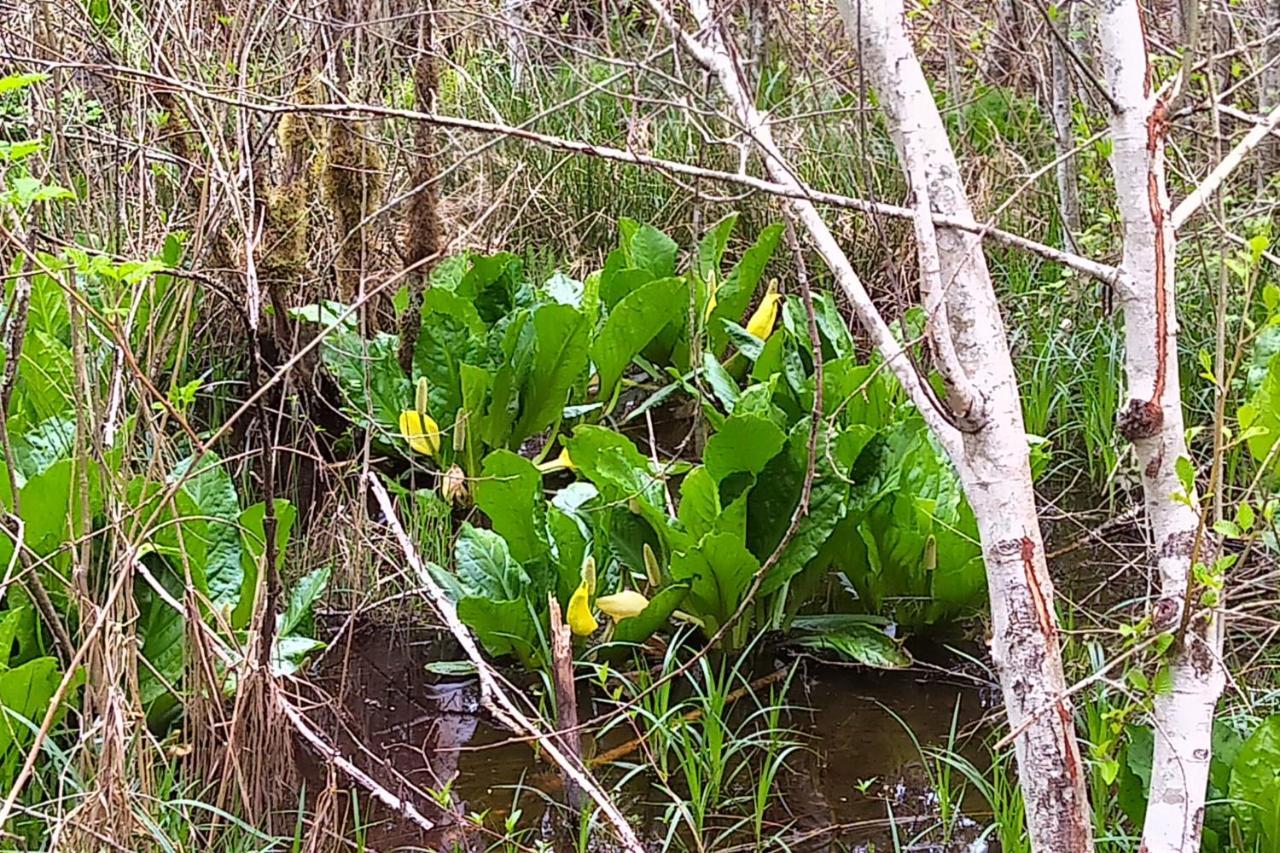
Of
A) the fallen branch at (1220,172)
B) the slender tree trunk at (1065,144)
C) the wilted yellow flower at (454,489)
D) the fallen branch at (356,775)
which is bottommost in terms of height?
the wilted yellow flower at (454,489)

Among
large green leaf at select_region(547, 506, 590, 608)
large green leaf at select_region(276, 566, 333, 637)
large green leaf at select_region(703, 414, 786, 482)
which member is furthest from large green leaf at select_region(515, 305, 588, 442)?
large green leaf at select_region(276, 566, 333, 637)

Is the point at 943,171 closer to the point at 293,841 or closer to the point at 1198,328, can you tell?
the point at 293,841

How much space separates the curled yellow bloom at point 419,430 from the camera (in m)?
3.94

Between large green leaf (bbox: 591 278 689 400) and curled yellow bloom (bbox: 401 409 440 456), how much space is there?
1.85ft

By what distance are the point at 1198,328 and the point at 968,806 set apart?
1.90 m

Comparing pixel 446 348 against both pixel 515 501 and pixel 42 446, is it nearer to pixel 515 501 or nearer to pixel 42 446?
pixel 515 501

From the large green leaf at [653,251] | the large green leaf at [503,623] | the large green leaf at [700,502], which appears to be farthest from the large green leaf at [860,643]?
the large green leaf at [653,251]

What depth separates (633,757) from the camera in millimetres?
2822

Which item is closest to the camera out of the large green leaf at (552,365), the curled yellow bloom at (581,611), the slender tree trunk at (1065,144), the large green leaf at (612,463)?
the curled yellow bloom at (581,611)

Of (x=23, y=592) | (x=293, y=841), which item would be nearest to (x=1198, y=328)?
(x=293, y=841)

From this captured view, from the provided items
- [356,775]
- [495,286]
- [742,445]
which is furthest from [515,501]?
[495,286]

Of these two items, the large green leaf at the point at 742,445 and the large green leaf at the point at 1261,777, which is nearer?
the large green leaf at the point at 1261,777

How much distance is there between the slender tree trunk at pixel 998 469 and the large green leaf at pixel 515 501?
1.38 m

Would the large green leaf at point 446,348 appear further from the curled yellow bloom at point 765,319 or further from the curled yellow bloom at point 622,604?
the curled yellow bloom at point 622,604
